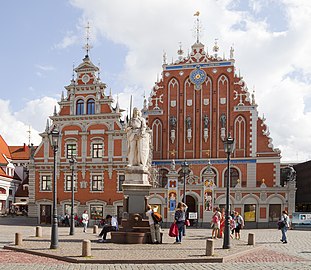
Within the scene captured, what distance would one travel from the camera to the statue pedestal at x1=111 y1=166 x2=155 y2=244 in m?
19.0

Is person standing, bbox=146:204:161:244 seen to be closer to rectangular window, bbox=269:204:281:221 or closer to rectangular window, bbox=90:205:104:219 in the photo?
rectangular window, bbox=269:204:281:221

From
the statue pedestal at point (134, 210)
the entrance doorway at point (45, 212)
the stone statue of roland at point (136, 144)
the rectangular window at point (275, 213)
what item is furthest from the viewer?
the entrance doorway at point (45, 212)

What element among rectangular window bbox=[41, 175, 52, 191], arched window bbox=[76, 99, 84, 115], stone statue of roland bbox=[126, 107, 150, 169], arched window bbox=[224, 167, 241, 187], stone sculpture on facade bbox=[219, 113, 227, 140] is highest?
arched window bbox=[76, 99, 84, 115]

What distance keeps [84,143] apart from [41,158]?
4.53 m

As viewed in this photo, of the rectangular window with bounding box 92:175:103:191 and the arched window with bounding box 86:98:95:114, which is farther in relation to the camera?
the arched window with bounding box 86:98:95:114

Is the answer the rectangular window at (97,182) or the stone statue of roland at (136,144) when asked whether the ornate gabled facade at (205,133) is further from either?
the stone statue of roland at (136,144)

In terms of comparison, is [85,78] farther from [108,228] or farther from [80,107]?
[108,228]

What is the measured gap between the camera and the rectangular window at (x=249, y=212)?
39.5m

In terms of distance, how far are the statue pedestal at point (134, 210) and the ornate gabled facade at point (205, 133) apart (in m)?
20.5

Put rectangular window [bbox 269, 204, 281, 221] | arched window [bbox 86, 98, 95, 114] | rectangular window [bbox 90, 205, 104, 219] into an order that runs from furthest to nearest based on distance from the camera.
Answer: arched window [bbox 86, 98, 95, 114] < rectangular window [bbox 90, 205, 104, 219] < rectangular window [bbox 269, 204, 281, 221]

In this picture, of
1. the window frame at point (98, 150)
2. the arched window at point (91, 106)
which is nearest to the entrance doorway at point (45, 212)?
the window frame at point (98, 150)

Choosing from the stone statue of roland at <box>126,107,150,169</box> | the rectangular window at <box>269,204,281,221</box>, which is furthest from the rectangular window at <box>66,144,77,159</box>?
the stone statue of roland at <box>126,107,150,169</box>

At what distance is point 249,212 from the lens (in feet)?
130

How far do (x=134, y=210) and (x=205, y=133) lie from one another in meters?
24.7
